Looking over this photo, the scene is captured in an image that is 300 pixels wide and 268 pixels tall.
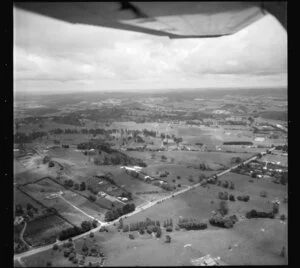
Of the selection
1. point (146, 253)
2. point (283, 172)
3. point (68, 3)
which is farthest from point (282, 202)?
point (68, 3)

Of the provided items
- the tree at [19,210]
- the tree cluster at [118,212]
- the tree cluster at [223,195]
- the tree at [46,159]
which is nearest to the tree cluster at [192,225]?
the tree cluster at [118,212]

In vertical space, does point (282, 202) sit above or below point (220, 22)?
below

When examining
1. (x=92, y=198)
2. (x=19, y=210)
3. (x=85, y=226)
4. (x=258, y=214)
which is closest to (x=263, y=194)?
(x=258, y=214)

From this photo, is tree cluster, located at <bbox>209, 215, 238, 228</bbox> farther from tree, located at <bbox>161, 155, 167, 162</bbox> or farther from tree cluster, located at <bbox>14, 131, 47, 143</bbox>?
tree cluster, located at <bbox>14, 131, 47, 143</bbox>

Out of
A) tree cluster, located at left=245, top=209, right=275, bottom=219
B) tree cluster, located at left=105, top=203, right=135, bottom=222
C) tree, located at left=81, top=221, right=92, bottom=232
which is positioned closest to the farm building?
tree cluster, located at left=245, top=209, right=275, bottom=219

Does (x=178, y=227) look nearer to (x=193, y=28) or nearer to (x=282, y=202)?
(x=282, y=202)

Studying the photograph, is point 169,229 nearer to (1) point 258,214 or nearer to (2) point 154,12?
(1) point 258,214
